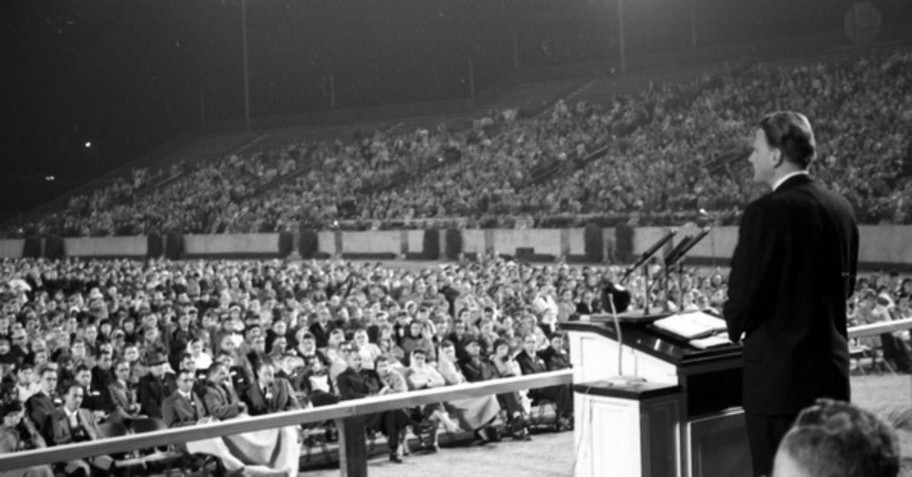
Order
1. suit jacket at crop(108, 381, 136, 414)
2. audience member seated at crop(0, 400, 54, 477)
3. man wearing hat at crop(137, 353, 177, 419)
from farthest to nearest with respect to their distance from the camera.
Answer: man wearing hat at crop(137, 353, 177, 419), suit jacket at crop(108, 381, 136, 414), audience member seated at crop(0, 400, 54, 477)

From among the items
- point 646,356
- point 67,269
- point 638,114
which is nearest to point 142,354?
point 646,356

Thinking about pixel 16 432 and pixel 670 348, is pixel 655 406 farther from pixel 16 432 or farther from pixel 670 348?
pixel 16 432

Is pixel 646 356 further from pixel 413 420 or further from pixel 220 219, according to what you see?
pixel 220 219

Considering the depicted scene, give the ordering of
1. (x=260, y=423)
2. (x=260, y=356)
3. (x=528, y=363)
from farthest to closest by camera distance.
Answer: (x=528, y=363) < (x=260, y=356) < (x=260, y=423)

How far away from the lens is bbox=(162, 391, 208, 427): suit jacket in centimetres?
775

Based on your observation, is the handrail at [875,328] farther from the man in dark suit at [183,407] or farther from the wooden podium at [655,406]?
the man in dark suit at [183,407]

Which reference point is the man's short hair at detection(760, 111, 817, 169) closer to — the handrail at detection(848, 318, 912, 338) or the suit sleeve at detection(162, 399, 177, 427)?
the handrail at detection(848, 318, 912, 338)

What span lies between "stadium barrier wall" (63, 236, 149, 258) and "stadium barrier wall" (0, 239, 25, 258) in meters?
1.26

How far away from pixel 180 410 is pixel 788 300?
592 cm

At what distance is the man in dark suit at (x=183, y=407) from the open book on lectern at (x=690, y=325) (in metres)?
5.18

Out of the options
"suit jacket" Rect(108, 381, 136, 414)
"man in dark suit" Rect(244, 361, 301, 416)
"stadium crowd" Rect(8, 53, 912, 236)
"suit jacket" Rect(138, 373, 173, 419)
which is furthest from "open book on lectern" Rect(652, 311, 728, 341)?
"stadium crowd" Rect(8, 53, 912, 236)

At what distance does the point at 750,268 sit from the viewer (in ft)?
8.77

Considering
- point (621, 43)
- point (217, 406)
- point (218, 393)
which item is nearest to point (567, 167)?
point (621, 43)

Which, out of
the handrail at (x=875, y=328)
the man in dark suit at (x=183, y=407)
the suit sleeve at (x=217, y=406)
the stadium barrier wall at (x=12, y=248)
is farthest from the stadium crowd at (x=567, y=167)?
the handrail at (x=875, y=328)
